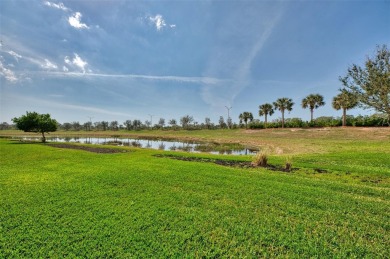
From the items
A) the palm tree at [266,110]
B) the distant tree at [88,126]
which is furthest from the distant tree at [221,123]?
the distant tree at [88,126]

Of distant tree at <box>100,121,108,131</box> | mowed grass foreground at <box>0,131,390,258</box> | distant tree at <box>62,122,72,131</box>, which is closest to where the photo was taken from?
mowed grass foreground at <box>0,131,390,258</box>

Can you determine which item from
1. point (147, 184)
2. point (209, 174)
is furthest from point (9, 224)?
point (209, 174)

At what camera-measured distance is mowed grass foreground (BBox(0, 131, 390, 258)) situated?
454cm

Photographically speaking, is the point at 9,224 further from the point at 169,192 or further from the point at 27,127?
the point at 27,127

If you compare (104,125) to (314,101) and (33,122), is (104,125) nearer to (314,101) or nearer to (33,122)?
(33,122)

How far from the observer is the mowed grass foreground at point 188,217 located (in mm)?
4543

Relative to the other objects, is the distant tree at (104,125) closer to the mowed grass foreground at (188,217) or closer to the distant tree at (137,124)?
the distant tree at (137,124)

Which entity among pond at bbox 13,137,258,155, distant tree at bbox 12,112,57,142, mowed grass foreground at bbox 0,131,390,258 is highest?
distant tree at bbox 12,112,57,142

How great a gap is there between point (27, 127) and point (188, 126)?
9952 centimetres

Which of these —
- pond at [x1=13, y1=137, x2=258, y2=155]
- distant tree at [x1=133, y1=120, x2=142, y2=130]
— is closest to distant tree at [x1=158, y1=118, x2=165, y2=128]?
distant tree at [x1=133, y1=120, x2=142, y2=130]

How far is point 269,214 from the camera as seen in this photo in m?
6.24

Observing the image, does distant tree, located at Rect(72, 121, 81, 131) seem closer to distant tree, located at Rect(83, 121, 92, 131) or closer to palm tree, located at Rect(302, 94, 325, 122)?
distant tree, located at Rect(83, 121, 92, 131)

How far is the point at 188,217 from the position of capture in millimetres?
5977

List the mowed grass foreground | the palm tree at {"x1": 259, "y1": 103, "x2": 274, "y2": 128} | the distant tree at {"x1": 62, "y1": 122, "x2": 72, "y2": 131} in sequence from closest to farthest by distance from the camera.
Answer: the mowed grass foreground, the palm tree at {"x1": 259, "y1": 103, "x2": 274, "y2": 128}, the distant tree at {"x1": 62, "y1": 122, "x2": 72, "y2": 131}
